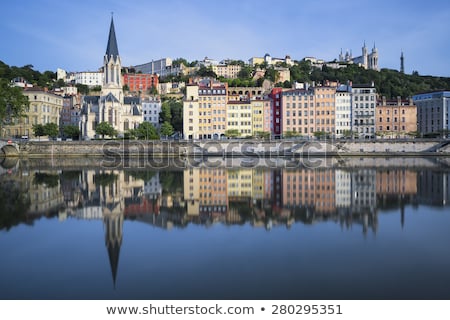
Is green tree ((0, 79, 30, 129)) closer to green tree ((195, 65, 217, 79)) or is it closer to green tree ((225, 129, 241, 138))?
green tree ((225, 129, 241, 138))

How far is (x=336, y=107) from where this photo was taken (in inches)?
2975

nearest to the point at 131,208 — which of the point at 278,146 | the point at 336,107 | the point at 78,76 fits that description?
the point at 278,146

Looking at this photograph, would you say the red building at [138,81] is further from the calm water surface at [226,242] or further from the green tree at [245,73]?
the calm water surface at [226,242]

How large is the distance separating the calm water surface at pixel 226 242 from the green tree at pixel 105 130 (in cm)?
4238

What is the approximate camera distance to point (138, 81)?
13538 cm

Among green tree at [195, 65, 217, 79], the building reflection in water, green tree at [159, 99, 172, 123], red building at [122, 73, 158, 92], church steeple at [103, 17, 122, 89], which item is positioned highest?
green tree at [195, 65, 217, 79]

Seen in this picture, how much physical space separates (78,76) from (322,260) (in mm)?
151534

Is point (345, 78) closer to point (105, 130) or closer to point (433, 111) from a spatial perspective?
point (433, 111)

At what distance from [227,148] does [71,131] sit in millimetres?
27403

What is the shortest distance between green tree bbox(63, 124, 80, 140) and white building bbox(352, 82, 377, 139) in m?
43.8

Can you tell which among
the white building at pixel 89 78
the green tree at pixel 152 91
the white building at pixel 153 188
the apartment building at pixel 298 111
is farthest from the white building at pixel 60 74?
the white building at pixel 153 188

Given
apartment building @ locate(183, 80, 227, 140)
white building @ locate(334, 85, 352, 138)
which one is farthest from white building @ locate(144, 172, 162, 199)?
white building @ locate(334, 85, 352, 138)

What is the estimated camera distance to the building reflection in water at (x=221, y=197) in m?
19.4

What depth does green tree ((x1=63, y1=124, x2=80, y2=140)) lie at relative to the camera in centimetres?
7675
